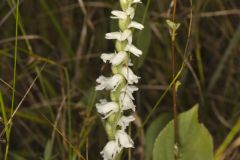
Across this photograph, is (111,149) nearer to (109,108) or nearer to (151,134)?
(109,108)

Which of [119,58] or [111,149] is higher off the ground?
[119,58]

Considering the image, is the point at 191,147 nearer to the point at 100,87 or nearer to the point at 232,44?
the point at 100,87

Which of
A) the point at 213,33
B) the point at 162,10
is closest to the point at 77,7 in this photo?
the point at 162,10

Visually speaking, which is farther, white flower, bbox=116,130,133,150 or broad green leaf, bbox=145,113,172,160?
broad green leaf, bbox=145,113,172,160

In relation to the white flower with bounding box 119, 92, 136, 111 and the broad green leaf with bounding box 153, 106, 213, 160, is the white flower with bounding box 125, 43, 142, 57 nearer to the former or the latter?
the white flower with bounding box 119, 92, 136, 111

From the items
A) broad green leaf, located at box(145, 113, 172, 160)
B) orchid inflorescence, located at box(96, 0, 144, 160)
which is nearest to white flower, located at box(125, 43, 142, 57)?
orchid inflorescence, located at box(96, 0, 144, 160)

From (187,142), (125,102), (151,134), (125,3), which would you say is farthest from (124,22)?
(151,134)

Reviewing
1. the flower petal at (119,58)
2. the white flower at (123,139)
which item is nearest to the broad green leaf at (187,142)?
the white flower at (123,139)
